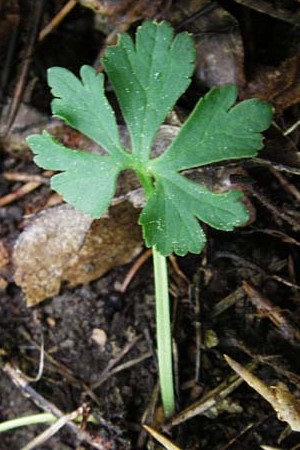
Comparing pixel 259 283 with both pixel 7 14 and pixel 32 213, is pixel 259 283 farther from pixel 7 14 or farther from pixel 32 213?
pixel 7 14

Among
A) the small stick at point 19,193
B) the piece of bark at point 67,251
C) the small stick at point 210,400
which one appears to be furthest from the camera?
the small stick at point 19,193

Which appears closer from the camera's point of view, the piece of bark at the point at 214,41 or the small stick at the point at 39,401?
the small stick at the point at 39,401

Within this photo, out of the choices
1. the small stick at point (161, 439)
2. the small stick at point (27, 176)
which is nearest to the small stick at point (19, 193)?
the small stick at point (27, 176)

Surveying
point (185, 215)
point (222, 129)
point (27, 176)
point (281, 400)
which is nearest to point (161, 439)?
point (281, 400)

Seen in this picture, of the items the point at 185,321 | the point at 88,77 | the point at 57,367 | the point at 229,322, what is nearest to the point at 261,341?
the point at 229,322

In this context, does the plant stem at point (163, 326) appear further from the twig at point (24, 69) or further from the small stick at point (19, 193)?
the twig at point (24, 69)

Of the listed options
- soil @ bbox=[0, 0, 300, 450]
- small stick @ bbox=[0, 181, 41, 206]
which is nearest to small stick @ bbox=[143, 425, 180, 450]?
soil @ bbox=[0, 0, 300, 450]

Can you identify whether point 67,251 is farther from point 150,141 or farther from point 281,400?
point 281,400
